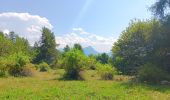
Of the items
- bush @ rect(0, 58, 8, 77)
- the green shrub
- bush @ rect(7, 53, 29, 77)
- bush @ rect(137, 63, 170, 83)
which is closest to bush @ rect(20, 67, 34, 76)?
bush @ rect(7, 53, 29, 77)

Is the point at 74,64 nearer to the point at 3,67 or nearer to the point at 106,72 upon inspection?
the point at 106,72

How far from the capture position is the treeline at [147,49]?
32469 millimetres

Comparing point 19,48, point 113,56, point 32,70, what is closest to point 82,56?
Answer: point 113,56

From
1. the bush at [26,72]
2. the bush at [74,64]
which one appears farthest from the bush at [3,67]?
the bush at [74,64]

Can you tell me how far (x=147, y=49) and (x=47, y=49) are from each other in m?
51.5

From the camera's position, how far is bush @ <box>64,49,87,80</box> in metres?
38.5

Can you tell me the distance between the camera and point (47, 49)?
8819 cm

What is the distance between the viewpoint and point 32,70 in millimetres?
44531

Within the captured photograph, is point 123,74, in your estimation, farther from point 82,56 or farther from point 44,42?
point 44,42

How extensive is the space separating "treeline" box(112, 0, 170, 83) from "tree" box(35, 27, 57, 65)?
46212 millimetres

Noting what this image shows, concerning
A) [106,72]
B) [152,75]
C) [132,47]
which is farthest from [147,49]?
[152,75]

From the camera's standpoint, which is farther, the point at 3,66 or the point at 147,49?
the point at 3,66

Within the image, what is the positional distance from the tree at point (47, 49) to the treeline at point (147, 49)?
46.2 metres

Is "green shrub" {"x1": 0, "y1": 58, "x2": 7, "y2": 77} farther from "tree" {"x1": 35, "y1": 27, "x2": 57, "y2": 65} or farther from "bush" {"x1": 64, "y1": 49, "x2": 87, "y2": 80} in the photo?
"tree" {"x1": 35, "y1": 27, "x2": 57, "y2": 65}
